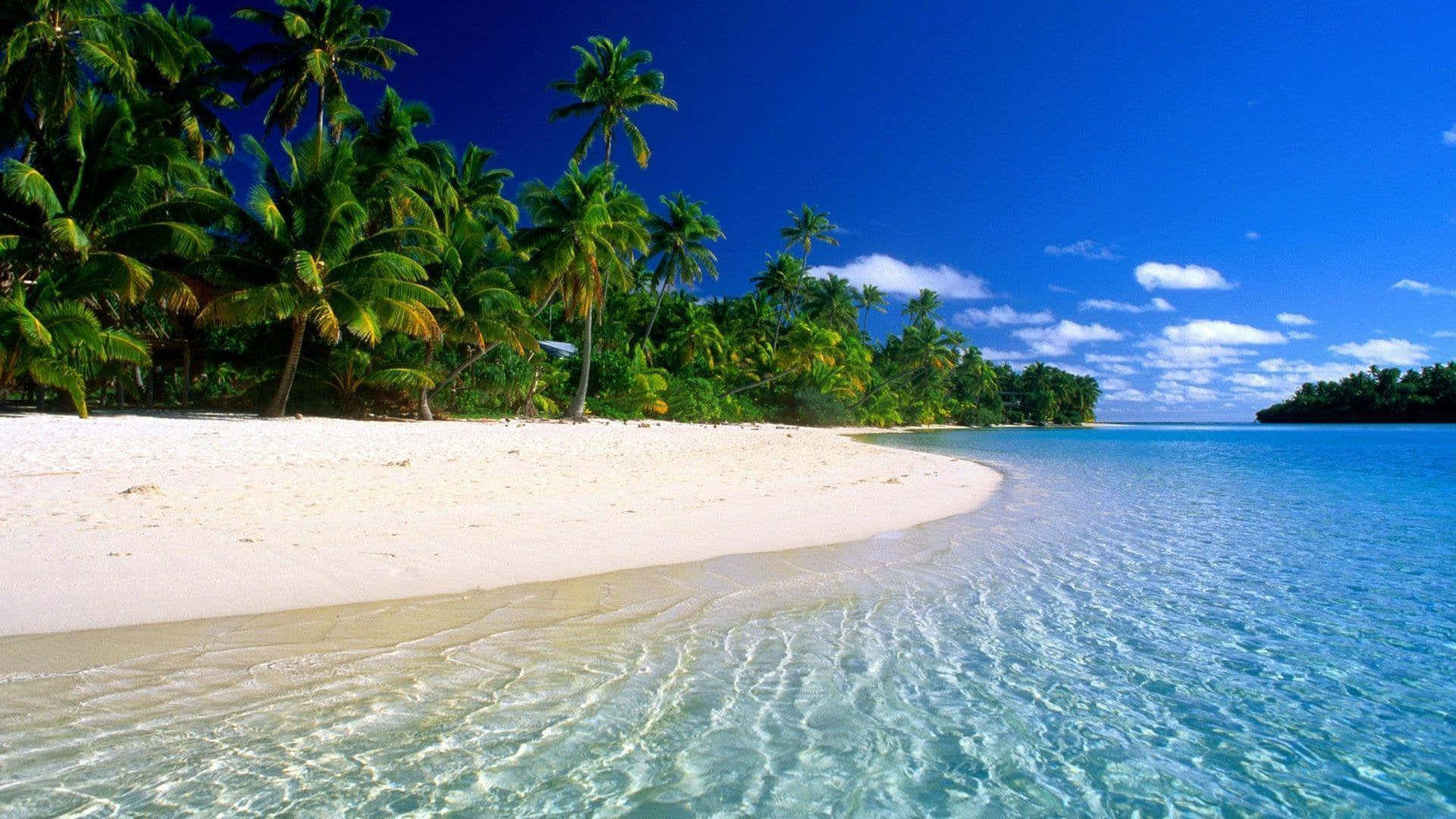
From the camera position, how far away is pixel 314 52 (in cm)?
2266

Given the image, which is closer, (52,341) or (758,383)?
(52,341)

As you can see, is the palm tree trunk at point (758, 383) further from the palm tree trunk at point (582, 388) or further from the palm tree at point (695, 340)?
the palm tree trunk at point (582, 388)

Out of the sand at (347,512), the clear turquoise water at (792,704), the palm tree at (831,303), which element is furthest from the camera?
the palm tree at (831,303)

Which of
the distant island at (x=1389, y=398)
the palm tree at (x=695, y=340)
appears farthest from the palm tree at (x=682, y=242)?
the distant island at (x=1389, y=398)

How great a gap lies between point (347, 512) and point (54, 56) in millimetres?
18572

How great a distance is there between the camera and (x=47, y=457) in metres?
9.10

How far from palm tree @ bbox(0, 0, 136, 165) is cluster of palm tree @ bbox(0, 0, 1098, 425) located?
0.05 metres

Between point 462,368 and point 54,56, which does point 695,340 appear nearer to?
point 462,368

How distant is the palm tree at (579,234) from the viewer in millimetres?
22844

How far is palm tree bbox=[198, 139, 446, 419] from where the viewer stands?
16.7 meters

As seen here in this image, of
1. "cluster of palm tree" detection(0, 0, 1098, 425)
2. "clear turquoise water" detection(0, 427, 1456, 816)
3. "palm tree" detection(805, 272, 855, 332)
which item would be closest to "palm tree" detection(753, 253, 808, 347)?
"palm tree" detection(805, 272, 855, 332)

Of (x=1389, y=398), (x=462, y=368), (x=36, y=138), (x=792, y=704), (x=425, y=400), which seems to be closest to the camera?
(x=792, y=704)

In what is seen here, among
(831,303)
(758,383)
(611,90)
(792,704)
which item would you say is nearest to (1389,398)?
(831,303)

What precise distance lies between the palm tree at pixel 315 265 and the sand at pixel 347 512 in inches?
135
